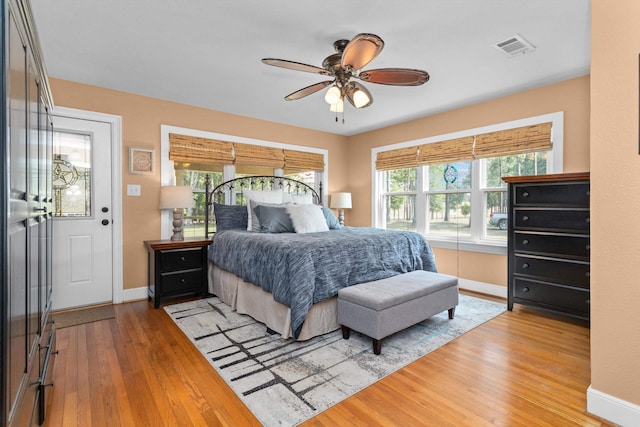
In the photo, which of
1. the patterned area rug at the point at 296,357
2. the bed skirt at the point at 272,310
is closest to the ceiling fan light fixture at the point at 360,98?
the bed skirt at the point at 272,310

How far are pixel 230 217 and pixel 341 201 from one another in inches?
79.9

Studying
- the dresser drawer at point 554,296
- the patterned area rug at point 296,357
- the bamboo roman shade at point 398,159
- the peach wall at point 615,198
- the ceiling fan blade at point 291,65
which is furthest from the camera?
the bamboo roman shade at point 398,159

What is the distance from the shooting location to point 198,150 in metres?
4.11

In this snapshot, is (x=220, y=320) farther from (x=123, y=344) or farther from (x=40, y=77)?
(x=40, y=77)

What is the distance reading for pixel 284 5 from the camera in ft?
6.84

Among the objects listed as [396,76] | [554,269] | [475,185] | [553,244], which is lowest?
[554,269]

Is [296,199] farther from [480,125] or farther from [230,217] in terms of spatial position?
[480,125]

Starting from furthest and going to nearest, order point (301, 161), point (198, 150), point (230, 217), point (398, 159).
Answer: point (301, 161)
point (398, 159)
point (198, 150)
point (230, 217)

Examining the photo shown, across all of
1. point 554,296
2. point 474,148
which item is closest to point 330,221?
point 474,148

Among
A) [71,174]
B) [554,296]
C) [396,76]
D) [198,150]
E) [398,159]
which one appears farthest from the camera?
[398,159]

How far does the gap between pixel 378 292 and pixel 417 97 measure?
8.14 feet

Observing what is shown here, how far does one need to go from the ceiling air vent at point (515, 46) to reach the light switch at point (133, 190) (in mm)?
3898

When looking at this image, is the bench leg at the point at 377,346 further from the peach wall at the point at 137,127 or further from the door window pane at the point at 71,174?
the door window pane at the point at 71,174

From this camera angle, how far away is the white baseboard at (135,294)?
3650 millimetres
